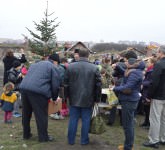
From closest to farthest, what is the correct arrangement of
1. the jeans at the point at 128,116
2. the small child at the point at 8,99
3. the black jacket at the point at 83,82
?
1. the jeans at the point at 128,116
2. the black jacket at the point at 83,82
3. the small child at the point at 8,99

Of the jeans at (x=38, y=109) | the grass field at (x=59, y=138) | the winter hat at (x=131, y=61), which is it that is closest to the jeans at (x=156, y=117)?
the grass field at (x=59, y=138)

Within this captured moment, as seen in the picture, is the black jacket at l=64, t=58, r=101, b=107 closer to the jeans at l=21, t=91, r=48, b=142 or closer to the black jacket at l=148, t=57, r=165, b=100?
the jeans at l=21, t=91, r=48, b=142

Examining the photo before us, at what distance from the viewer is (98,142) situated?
23.6ft

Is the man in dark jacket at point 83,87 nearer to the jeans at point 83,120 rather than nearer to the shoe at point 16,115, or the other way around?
the jeans at point 83,120

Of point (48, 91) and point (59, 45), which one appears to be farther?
point (59, 45)

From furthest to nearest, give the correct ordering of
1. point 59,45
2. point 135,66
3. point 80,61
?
point 59,45 → point 80,61 → point 135,66

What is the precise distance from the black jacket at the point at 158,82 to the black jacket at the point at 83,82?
3.81 ft

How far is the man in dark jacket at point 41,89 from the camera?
666 cm

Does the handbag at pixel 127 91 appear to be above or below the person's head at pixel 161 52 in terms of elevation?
below

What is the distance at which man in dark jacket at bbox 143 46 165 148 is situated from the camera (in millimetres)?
6763

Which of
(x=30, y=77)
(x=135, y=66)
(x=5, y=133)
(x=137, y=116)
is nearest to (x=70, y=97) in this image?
(x=30, y=77)

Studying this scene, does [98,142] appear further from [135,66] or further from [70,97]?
[135,66]

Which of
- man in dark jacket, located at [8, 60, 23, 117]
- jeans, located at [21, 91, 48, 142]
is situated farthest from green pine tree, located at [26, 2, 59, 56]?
jeans, located at [21, 91, 48, 142]

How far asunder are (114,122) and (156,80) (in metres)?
2.98
